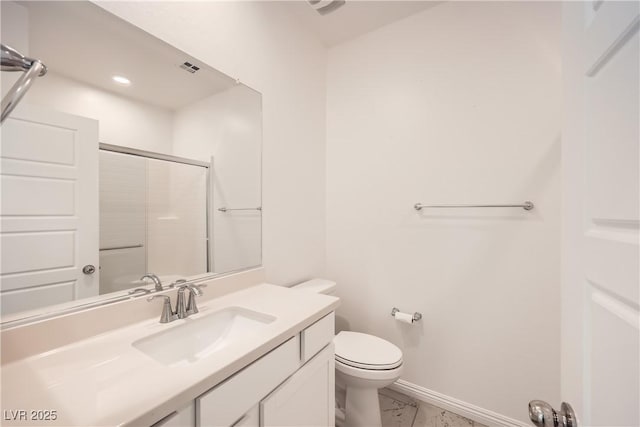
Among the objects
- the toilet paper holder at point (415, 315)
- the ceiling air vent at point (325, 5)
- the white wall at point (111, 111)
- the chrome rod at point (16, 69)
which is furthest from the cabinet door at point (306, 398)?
the ceiling air vent at point (325, 5)

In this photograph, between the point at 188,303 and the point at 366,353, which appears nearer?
the point at 188,303

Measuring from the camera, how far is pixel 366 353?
1424mm

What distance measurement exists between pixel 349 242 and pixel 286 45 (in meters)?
1.43

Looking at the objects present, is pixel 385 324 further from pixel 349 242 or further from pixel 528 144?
pixel 528 144

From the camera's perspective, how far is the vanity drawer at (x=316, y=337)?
3.23 feet

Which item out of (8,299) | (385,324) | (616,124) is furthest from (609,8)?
(385,324)

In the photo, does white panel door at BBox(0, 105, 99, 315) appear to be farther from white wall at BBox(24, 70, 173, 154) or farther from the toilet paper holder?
the toilet paper holder

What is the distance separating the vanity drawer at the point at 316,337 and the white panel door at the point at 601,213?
29.2 inches

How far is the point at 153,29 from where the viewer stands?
3.34 feet

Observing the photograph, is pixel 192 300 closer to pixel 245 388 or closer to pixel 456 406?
pixel 245 388

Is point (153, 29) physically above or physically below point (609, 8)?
above

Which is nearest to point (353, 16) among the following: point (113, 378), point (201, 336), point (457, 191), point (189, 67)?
point (189, 67)

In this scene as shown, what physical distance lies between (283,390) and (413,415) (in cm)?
116

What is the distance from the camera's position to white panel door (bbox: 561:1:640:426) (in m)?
0.37
